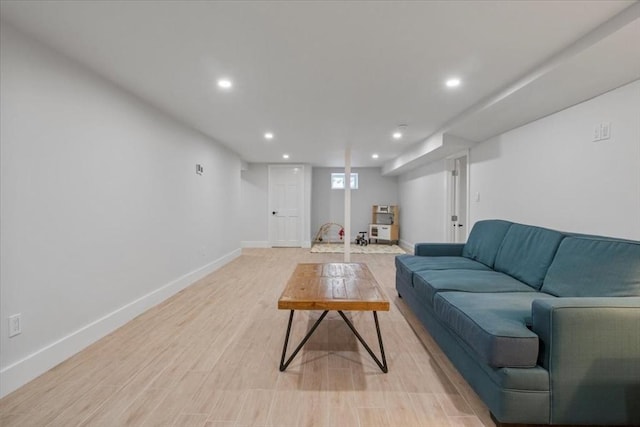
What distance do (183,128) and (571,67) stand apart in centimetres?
413

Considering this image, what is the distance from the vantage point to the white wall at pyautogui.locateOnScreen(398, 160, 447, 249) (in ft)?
18.1

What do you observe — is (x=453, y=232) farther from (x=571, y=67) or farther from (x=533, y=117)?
(x=571, y=67)

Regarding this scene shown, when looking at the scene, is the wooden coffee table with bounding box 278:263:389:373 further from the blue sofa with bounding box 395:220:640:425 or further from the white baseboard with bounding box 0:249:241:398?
the white baseboard with bounding box 0:249:241:398

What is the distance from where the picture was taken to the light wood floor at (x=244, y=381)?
61.5 inches

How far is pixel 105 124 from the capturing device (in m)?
2.55

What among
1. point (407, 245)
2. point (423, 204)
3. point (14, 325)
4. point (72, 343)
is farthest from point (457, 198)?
point (14, 325)

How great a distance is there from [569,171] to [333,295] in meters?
2.52

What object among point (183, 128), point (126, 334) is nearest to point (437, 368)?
point (126, 334)

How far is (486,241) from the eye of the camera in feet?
10.3

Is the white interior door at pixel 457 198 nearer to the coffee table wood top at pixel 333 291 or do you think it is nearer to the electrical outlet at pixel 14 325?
the coffee table wood top at pixel 333 291

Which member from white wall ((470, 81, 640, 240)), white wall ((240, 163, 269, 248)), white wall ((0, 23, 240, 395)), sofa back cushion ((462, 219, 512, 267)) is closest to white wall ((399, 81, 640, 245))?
white wall ((470, 81, 640, 240))

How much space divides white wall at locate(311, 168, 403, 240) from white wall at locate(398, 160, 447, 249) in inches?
20.0

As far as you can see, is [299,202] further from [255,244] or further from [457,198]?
[457,198]

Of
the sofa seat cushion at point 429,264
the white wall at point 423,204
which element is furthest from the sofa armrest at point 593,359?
the white wall at point 423,204
